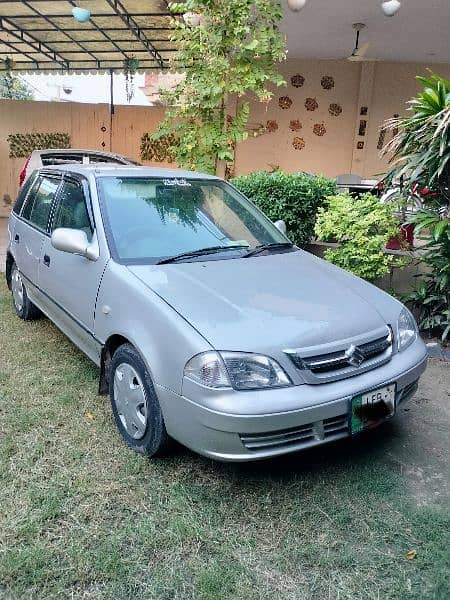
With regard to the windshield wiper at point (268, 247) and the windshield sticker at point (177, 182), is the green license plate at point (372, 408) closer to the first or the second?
the windshield wiper at point (268, 247)

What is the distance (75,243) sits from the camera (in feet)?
9.86

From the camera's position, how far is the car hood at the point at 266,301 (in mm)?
2293

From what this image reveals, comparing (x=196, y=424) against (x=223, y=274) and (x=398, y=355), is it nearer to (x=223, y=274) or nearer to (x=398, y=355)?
(x=223, y=274)

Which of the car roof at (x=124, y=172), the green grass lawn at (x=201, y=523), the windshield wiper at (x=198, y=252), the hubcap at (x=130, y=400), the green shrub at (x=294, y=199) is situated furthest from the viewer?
the green shrub at (x=294, y=199)

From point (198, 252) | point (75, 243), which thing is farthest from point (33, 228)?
point (198, 252)

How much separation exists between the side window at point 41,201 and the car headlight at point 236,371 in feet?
7.74

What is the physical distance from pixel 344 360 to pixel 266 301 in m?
0.49

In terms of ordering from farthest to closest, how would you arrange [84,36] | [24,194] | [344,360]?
[84,36] < [24,194] < [344,360]

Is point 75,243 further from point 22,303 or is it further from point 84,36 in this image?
point 84,36

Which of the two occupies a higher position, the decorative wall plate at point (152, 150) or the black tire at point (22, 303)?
the decorative wall plate at point (152, 150)

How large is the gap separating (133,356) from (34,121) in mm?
10717

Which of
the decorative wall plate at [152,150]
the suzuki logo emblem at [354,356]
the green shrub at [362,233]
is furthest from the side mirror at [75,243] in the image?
the decorative wall plate at [152,150]

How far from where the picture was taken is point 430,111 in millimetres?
3932

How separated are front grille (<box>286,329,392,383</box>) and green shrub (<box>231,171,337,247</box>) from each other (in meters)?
2.95
